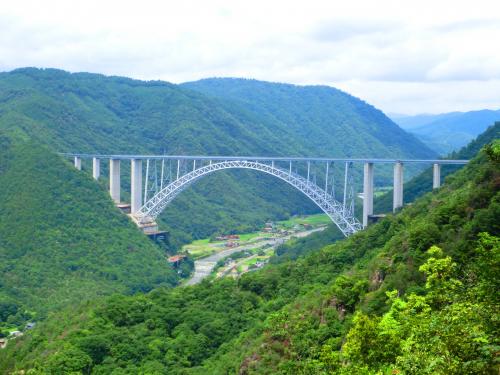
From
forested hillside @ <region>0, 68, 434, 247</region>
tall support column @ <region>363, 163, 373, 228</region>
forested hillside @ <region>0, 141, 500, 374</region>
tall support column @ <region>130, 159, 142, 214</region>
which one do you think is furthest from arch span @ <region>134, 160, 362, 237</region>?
forested hillside @ <region>0, 141, 500, 374</region>

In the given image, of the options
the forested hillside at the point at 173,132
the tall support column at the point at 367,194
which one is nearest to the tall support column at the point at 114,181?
the forested hillside at the point at 173,132

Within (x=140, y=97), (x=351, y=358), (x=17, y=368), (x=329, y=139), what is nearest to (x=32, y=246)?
(x=17, y=368)

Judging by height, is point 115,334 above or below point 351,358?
below

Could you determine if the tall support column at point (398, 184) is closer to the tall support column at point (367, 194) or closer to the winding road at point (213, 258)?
the tall support column at point (367, 194)

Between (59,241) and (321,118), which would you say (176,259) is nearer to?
(59,241)

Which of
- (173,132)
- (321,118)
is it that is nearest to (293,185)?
(173,132)

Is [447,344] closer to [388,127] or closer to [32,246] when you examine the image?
[32,246]
